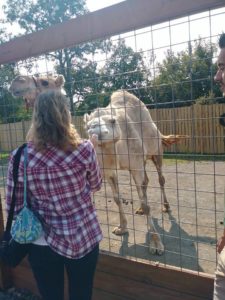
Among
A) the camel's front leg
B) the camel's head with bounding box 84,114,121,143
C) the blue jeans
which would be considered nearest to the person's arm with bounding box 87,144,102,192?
the blue jeans

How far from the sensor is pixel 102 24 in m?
3.06

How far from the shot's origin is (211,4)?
2.41 metres

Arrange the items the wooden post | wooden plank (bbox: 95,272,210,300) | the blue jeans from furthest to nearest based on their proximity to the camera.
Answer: the wooden post, wooden plank (bbox: 95,272,210,300), the blue jeans

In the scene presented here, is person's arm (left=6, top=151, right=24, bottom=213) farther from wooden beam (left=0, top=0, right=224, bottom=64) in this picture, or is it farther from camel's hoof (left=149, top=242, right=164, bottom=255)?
camel's hoof (left=149, top=242, right=164, bottom=255)

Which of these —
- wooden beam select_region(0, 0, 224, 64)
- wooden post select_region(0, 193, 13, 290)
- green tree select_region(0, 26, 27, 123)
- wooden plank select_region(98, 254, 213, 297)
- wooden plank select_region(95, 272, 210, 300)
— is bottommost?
wooden post select_region(0, 193, 13, 290)

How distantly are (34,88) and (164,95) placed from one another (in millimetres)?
2311

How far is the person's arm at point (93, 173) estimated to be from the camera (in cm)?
242

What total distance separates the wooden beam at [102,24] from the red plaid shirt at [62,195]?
117 centimetres

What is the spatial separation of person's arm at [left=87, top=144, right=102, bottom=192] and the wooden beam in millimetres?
1168

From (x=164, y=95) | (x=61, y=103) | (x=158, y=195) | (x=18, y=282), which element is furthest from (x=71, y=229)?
(x=158, y=195)

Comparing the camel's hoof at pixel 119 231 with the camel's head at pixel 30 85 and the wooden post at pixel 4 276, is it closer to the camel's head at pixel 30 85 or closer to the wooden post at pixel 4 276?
the wooden post at pixel 4 276

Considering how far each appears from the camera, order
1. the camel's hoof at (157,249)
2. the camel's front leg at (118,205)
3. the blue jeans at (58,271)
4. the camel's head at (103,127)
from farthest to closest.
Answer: the camel's front leg at (118,205), the camel's hoof at (157,249), the camel's head at (103,127), the blue jeans at (58,271)

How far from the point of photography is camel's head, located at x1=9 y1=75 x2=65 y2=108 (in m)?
4.80

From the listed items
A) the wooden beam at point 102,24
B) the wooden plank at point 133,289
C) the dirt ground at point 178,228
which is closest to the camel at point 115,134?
the dirt ground at point 178,228
